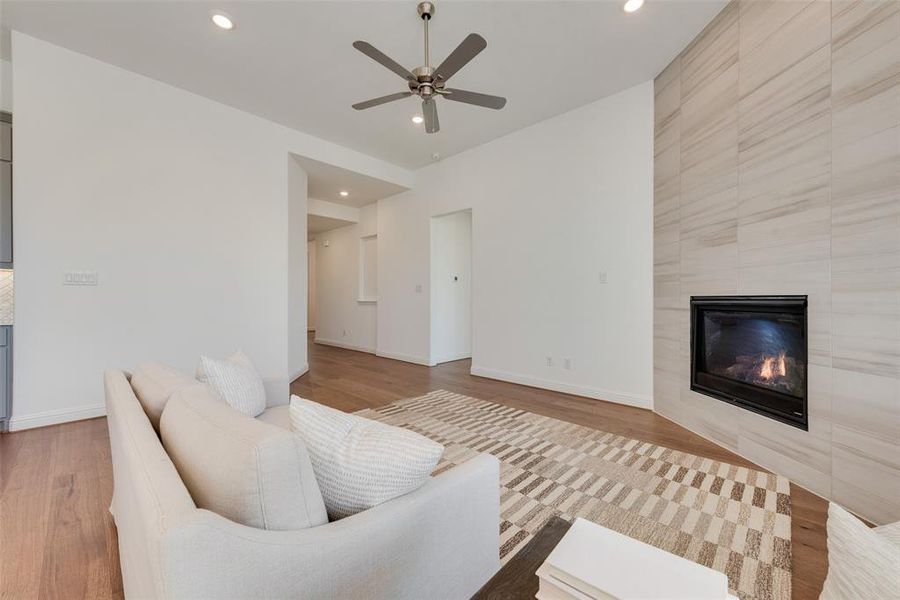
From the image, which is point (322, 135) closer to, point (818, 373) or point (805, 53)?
point (805, 53)

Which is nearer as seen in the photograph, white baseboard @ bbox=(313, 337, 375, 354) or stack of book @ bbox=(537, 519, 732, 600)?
stack of book @ bbox=(537, 519, 732, 600)

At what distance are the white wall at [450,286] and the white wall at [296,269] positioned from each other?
1801 mm

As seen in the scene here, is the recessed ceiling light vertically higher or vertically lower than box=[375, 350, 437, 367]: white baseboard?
higher

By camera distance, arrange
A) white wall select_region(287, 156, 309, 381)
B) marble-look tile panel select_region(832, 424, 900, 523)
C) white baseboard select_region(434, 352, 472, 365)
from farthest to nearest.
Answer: white baseboard select_region(434, 352, 472, 365), white wall select_region(287, 156, 309, 381), marble-look tile panel select_region(832, 424, 900, 523)

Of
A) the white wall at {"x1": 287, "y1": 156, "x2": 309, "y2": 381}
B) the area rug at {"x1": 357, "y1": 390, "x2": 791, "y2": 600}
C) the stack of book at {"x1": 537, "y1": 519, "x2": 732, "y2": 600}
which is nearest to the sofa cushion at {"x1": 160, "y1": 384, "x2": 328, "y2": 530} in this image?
the stack of book at {"x1": 537, "y1": 519, "x2": 732, "y2": 600}

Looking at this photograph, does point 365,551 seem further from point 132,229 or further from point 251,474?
point 132,229

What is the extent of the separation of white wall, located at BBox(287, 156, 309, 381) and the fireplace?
409 cm

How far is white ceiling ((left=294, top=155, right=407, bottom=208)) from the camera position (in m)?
4.74

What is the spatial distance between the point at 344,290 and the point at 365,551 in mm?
6720

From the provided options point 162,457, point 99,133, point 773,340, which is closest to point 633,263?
point 773,340

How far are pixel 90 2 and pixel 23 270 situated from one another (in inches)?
78.7

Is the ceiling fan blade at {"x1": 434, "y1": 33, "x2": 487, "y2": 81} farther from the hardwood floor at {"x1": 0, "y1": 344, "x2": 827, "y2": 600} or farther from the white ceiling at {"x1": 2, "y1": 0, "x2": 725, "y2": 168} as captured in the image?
the hardwood floor at {"x1": 0, "y1": 344, "x2": 827, "y2": 600}

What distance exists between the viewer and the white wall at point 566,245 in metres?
3.37

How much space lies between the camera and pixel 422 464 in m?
0.87
